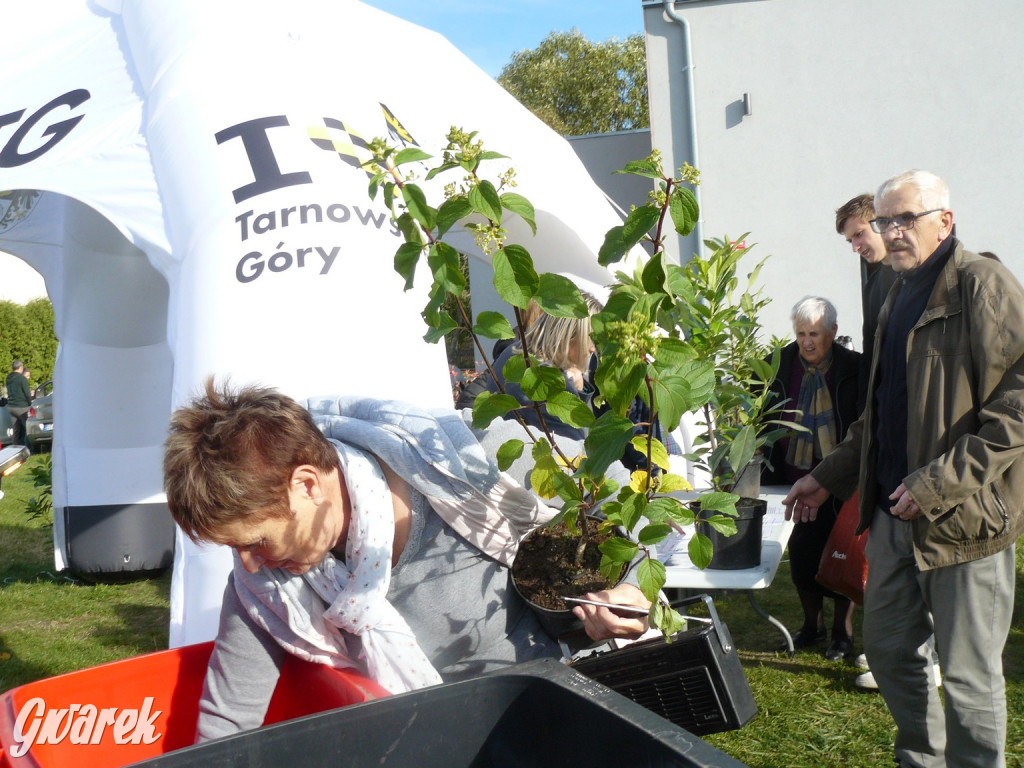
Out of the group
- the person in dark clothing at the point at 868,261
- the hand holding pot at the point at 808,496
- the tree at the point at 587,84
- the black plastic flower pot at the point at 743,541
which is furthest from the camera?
the tree at the point at 587,84

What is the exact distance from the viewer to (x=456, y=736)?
1254 millimetres

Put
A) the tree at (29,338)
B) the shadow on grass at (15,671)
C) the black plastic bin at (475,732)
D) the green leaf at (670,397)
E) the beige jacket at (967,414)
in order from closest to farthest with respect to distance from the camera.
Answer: the black plastic bin at (475,732) → the green leaf at (670,397) → the beige jacket at (967,414) → the shadow on grass at (15,671) → the tree at (29,338)

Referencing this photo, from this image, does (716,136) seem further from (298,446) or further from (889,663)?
(298,446)

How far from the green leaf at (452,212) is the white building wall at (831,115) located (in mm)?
8238

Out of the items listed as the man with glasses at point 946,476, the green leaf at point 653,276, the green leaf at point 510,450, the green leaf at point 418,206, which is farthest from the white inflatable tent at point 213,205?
the green leaf at point 653,276

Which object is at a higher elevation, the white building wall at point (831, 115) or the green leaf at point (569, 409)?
the white building wall at point (831, 115)

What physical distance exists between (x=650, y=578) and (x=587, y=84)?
2983 centimetres

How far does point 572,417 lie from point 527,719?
1.63 ft

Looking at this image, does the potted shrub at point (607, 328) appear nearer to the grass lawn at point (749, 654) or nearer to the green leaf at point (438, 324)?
the green leaf at point (438, 324)

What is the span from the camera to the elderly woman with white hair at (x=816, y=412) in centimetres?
421

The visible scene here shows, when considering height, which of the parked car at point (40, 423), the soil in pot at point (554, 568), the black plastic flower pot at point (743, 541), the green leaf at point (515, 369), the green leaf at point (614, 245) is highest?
the green leaf at point (614, 245)

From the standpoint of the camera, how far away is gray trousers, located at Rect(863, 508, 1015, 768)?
2498 mm

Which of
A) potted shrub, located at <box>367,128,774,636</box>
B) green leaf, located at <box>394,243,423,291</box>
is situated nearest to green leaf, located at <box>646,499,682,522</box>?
potted shrub, located at <box>367,128,774,636</box>

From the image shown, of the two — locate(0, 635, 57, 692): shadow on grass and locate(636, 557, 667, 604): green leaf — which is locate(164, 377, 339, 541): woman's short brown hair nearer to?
locate(636, 557, 667, 604): green leaf
